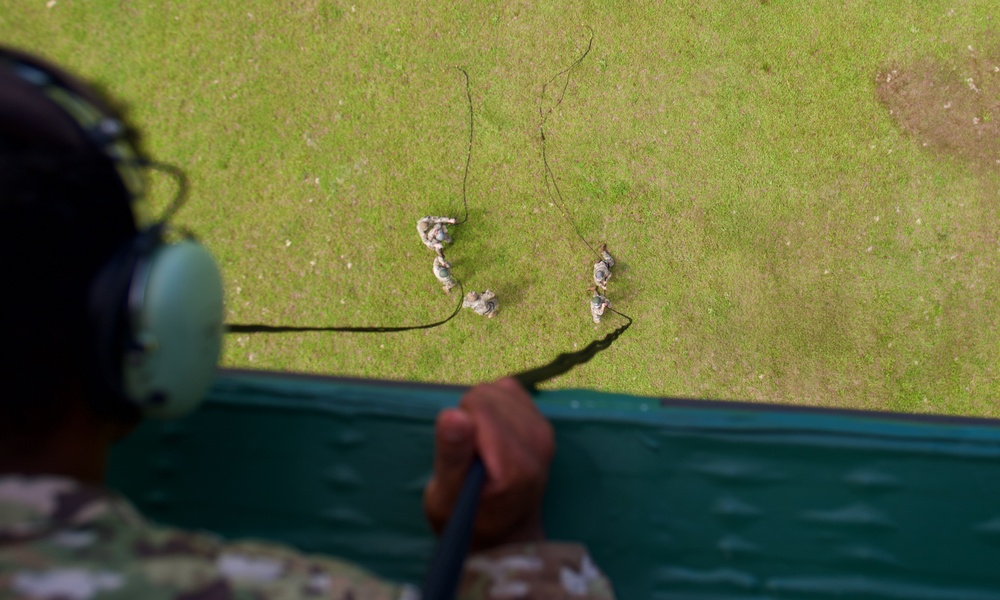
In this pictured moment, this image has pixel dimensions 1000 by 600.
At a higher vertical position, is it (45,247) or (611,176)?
(611,176)

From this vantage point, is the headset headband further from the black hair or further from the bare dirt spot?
the bare dirt spot

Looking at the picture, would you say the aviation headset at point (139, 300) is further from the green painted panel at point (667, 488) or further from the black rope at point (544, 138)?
the black rope at point (544, 138)

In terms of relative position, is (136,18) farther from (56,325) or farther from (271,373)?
(56,325)

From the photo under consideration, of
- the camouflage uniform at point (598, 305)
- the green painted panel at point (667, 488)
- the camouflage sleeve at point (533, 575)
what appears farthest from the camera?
the camouflage uniform at point (598, 305)

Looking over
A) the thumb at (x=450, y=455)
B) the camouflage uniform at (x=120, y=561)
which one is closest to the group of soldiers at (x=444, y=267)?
the thumb at (x=450, y=455)

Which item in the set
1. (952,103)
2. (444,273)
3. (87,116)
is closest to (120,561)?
(87,116)

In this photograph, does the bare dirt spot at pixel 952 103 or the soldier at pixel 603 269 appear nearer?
the soldier at pixel 603 269

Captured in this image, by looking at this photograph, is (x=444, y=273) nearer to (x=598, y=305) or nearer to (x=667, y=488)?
(x=598, y=305)
